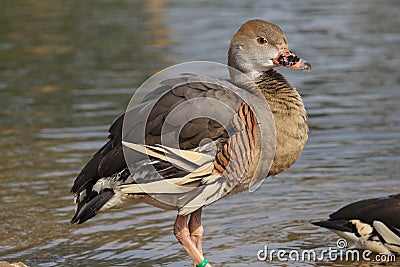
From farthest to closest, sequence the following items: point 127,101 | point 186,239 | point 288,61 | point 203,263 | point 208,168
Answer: point 127,101 < point 288,61 < point 186,239 < point 203,263 < point 208,168

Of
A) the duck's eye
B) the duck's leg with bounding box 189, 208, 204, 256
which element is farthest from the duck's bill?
the duck's leg with bounding box 189, 208, 204, 256

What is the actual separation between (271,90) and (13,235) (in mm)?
3049

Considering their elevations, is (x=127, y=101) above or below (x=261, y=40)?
below

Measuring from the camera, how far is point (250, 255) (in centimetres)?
846

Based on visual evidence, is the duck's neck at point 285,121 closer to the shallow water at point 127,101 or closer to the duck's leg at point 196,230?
the duck's leg at point 196,230

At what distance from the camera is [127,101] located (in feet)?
47.9

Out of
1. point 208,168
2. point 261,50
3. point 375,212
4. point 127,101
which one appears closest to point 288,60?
point 261,50

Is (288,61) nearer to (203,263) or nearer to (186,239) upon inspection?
(186,239)

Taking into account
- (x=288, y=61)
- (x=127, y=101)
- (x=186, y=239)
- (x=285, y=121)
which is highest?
(x=288, y=61)

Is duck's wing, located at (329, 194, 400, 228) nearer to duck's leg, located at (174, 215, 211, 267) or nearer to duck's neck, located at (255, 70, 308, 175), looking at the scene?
duck's neck, located at (255, 70, 308, 175)

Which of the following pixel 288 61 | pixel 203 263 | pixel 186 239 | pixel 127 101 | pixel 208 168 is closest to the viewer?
pixel 208 168

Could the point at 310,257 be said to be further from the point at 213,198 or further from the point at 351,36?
the point at 351,36

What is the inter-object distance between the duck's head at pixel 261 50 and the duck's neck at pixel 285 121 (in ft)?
0.73

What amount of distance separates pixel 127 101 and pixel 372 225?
684cm
